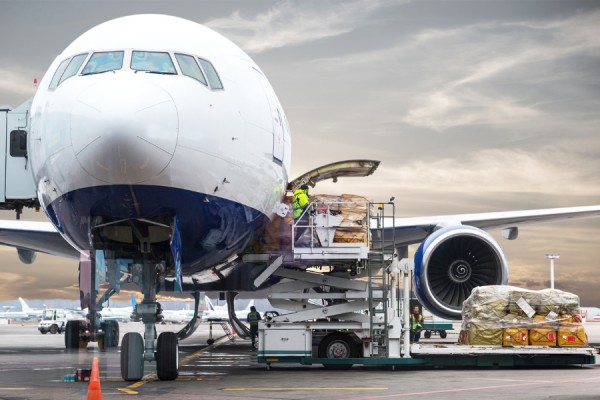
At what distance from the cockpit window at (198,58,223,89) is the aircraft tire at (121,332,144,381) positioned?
356 centimetres

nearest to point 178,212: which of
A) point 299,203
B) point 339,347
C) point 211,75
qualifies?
point 211,75

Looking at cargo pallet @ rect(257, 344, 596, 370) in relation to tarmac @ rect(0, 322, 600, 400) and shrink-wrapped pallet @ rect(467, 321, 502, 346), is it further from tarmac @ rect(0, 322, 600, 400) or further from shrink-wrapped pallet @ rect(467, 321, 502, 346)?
shrink-wrapped pallet @ rect(467, 321, 502, 346)

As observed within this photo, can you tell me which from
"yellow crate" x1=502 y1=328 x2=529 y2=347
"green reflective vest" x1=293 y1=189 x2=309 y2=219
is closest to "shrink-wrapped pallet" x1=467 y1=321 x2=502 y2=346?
"yellow crate" x1=502 y1=328 x2=529 y2=347

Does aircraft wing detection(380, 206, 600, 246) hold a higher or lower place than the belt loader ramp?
higher

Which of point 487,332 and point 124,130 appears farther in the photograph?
point 487,332

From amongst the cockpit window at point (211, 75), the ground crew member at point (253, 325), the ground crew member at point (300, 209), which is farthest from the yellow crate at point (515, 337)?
the ground crew member at point (253, 325)

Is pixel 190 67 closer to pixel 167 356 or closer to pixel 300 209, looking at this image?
pixel 300 209

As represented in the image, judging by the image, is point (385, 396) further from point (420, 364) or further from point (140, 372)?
point (420, 364)

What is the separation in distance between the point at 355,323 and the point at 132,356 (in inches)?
183

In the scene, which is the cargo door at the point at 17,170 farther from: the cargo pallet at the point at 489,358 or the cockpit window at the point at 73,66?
the cargo pallet at the point at 489,358

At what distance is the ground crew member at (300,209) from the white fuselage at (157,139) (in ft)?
4.69

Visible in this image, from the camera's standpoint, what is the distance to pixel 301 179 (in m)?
16.3

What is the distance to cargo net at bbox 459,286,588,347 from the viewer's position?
55.0ft

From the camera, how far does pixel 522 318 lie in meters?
17.0
